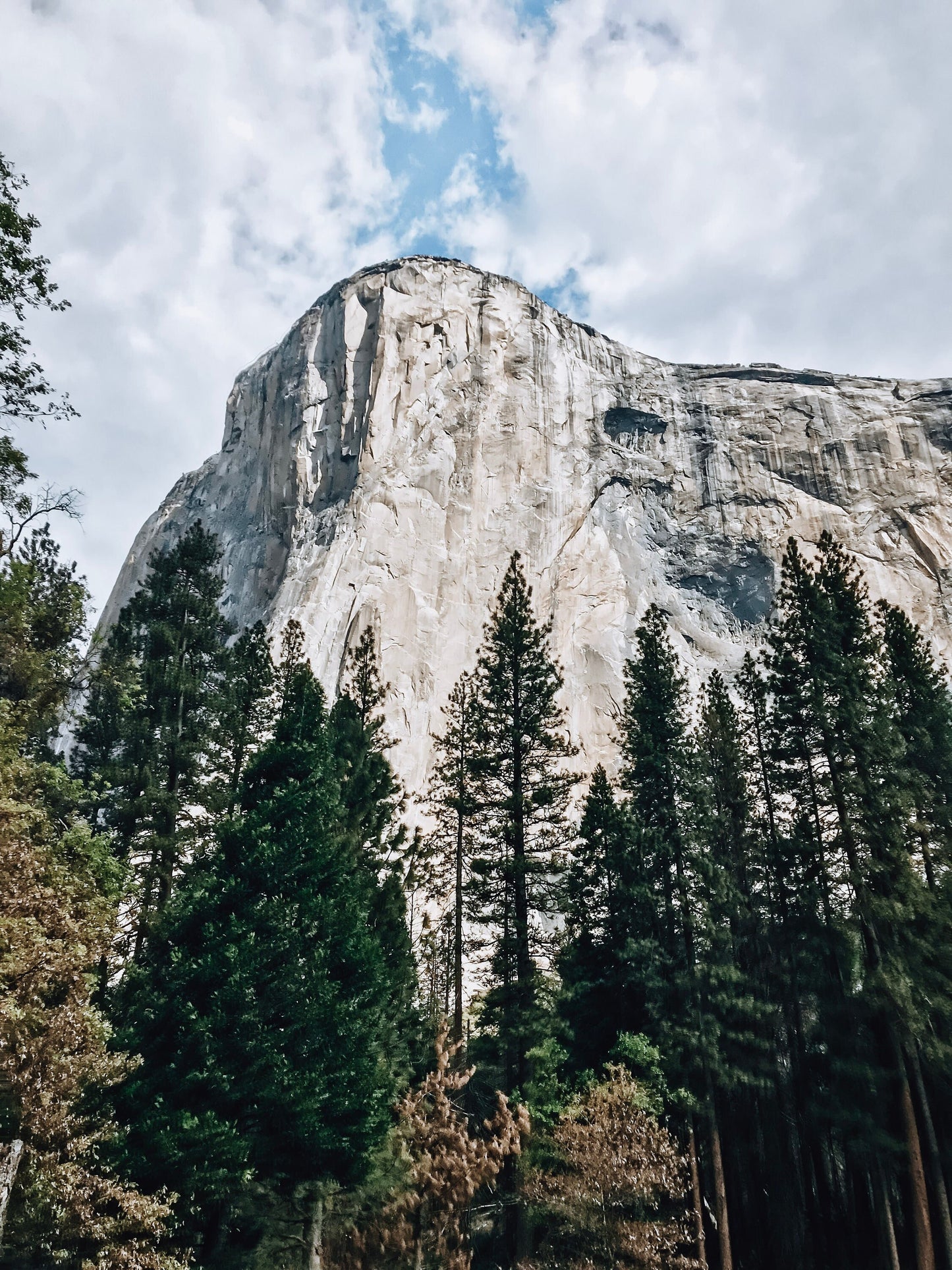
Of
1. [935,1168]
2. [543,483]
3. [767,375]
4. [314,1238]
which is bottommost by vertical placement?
[314,1238]

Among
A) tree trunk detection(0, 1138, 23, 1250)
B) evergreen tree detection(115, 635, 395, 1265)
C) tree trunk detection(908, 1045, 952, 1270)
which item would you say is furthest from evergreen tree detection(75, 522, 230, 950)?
tree trunk detection(908, 1045, 952, 1270)

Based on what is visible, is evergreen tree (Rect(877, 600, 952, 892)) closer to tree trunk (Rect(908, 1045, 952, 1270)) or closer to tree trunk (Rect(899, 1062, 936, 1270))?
tree trunk (Rect(908, 1045, 952, 1270))

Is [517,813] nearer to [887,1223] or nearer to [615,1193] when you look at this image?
[615,1193]

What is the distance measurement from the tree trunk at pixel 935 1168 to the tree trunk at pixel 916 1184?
0.28 meters

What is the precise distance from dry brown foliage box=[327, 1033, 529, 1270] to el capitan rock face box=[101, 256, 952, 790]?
151 ft

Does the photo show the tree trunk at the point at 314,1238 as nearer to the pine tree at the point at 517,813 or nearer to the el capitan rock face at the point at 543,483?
the pine tree at the point at 517,813

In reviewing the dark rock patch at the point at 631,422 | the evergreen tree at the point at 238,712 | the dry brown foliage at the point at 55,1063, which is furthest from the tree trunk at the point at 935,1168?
the dark rock patch at the point at 631,422

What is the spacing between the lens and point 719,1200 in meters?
19.3

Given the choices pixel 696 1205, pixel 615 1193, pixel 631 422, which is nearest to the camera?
pixel 615 1193

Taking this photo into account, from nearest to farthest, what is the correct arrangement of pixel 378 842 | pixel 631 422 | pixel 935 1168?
pixel 935 1168
pixel 378 842
pixel 631 422

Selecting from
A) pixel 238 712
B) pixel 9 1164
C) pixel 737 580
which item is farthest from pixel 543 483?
pixel 9 1164

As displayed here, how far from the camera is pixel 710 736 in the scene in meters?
28.4

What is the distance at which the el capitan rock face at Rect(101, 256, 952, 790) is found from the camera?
65.0 m

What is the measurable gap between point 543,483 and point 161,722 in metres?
56.0
